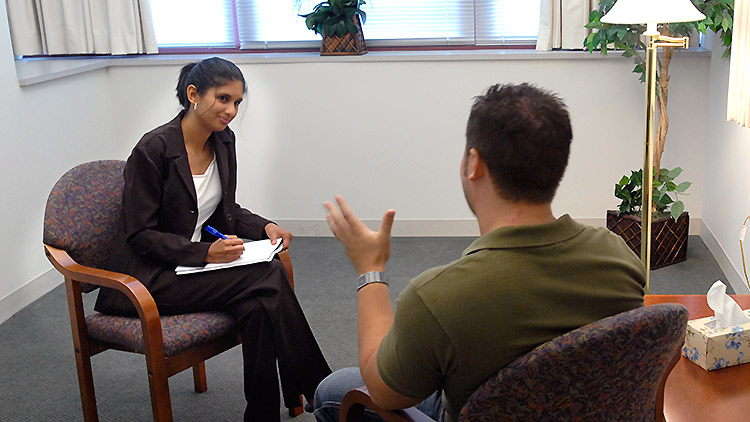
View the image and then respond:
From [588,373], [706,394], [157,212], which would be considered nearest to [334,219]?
[588,373]

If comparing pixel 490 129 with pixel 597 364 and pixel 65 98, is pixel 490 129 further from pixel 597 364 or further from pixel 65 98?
pixel 65 98

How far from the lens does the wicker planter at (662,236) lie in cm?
375

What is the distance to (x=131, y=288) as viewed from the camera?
2127 millimetres

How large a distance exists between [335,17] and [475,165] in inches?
120

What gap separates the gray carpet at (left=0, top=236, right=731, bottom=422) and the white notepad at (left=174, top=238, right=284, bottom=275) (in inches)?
21.9

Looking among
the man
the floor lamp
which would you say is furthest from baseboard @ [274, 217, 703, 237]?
the man

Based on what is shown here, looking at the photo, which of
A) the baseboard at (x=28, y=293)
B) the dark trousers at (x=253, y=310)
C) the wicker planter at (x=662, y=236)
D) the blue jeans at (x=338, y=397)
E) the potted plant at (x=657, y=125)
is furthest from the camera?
the wicker planter at (x=662, y=236)

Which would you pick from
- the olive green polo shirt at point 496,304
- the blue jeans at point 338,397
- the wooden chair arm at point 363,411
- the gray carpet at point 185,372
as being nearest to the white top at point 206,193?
the gray carpet at point 185,372

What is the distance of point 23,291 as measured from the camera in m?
3.56

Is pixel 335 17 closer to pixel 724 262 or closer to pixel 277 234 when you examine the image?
pixel 277 234

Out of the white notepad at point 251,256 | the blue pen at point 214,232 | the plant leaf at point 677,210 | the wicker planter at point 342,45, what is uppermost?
the wicker planter at point 342,45

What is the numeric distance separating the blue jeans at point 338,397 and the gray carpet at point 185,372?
835 mm

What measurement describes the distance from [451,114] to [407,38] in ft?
1.79

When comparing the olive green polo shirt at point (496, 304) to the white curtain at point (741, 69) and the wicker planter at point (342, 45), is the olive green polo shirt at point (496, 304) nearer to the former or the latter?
the white curtain at point (741, 69)
